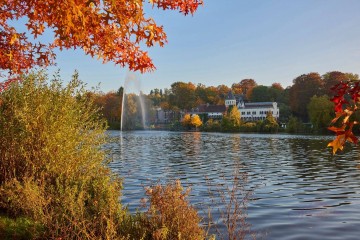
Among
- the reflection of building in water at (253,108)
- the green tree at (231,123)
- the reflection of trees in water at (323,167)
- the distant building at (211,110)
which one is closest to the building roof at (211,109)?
the distant building at (211,110)

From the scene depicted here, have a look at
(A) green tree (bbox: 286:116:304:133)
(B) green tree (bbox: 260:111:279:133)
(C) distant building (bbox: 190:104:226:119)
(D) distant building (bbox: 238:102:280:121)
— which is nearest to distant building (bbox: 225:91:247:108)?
(C) distant building (bbox: 190:104:226:119)

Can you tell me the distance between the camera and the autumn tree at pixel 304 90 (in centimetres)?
12606

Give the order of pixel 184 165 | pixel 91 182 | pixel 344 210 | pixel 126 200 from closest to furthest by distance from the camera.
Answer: pixel 91 182, pixel 344 210, pixel 126 200, pixel 184 165

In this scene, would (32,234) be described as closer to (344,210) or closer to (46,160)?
(46,160)

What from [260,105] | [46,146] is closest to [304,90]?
[260,105]

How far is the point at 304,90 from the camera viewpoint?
127 metres

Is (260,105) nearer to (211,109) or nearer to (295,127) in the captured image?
(211,109)

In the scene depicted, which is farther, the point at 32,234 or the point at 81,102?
the point at 81,102

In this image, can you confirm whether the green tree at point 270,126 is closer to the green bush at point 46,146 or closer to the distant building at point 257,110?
the distant building at point 257,110

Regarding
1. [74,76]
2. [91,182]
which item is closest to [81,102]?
[74,76]

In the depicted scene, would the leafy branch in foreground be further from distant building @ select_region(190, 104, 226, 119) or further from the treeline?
distant building @ select_region(190, 104, 226, 119)

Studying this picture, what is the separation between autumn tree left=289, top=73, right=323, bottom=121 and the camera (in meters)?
126

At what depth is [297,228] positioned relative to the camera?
12.8 metres

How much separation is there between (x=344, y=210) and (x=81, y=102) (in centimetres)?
1082
